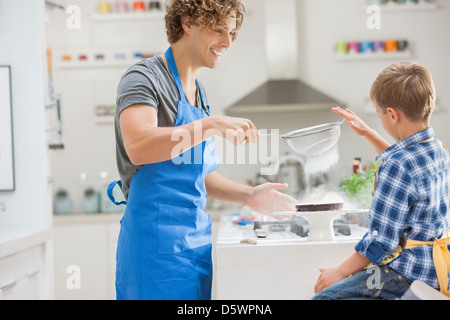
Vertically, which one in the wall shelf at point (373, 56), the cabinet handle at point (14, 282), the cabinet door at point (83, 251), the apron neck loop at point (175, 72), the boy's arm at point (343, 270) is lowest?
the cabinet door at point (83, 251)

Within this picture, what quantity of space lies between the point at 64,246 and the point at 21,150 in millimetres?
1330

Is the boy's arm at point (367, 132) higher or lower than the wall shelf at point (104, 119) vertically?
lower

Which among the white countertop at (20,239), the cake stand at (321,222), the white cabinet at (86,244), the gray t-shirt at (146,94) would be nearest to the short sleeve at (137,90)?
the gray t-shirt at (146,94)

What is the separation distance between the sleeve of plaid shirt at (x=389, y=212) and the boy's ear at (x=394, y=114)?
13cm

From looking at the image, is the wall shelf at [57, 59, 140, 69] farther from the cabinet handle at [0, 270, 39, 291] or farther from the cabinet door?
the cabinet handle at [0, 270, 39, 291]

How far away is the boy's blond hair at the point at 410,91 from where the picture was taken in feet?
3.84

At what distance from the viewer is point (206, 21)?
1255 mm

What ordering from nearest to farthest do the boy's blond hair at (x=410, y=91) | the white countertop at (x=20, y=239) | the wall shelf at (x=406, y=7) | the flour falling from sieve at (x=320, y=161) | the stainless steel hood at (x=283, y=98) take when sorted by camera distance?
the boy's blond hair at (x=410, y=91)
the flour falling from sieve at (x=320, y=161)
the white countertop at (x=20, y=239)
the stainless steel hood at (x=283, y=98)
the wall shelf at (x=406, y=7)

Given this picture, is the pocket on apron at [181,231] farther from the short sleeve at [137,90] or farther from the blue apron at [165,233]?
the short sleeve at [137,90]

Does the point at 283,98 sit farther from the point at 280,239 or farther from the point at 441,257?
the point at 441,257

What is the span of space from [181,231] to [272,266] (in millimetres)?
262

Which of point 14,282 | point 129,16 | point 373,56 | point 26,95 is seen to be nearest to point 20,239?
point 14,282

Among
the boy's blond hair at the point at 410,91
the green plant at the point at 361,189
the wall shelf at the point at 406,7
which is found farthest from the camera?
the wall shelf at the point at 406,7

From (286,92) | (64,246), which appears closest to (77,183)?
(64,246)
